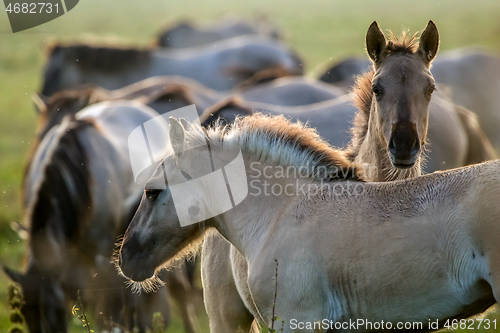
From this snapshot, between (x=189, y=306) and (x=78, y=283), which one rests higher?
(x=78, y=283)

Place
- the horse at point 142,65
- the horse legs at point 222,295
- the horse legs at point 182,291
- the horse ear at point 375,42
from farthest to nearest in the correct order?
the horse at point 142,65, the horse legs at point 182,291, the horse ear at point 375,42, the horse legs at point 222,295

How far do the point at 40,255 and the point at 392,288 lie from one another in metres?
3.48

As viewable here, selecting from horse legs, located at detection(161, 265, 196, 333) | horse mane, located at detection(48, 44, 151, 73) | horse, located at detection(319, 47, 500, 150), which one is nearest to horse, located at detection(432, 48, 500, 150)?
horse, located at detection(319, 47, 500, 150)

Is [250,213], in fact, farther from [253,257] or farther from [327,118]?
[327,118]

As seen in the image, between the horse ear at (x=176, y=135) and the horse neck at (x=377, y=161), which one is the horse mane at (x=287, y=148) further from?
the horse neck at (x=377, y=161)

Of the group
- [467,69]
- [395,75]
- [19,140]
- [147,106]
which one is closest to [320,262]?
[395,75]

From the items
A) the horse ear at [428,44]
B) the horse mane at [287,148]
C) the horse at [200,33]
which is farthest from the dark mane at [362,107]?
the horse at [200,33]

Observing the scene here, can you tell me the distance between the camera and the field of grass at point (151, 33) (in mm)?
12334

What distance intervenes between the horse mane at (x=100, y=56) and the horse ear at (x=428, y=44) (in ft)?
32.1

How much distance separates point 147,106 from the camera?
8.20 m

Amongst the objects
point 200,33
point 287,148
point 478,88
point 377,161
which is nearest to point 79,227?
point 377,161

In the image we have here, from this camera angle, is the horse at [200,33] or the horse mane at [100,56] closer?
the horse mane at [100,56]

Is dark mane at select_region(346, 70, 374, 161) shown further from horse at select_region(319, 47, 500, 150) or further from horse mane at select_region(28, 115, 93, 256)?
horse at select_region(319, 47, 500, 150)

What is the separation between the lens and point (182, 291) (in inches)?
244
